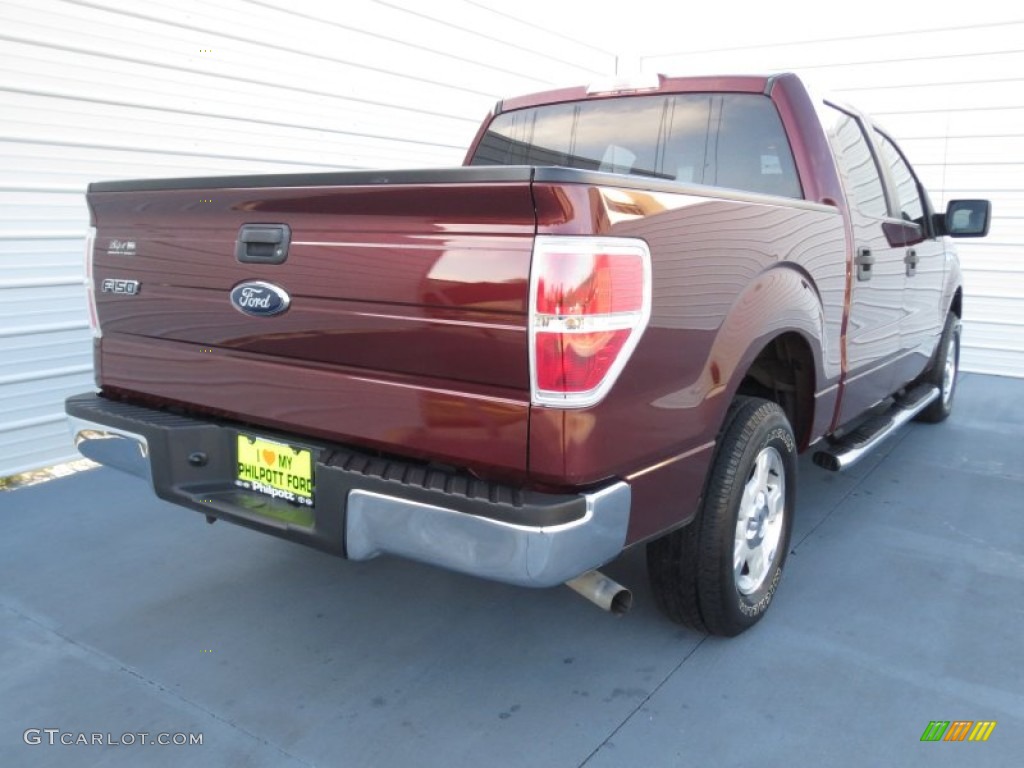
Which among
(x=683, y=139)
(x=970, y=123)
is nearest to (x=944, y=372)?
(x=683, y=139)

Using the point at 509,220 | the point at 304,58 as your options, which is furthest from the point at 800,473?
the point at 304,58

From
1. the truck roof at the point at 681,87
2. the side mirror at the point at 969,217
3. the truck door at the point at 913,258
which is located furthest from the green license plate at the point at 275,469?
the side mirror at the point at 969,217

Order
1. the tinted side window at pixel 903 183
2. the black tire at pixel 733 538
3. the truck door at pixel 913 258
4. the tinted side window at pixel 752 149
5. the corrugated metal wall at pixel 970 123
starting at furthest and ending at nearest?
the corrugated metal wall at pixel 970 123
the tinted side window at pixel 903 183
the truck door at pixel 913 258
the tinted side window at pixel 752 149
the black tire at pixel 733 538

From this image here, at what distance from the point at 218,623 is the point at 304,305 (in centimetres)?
133

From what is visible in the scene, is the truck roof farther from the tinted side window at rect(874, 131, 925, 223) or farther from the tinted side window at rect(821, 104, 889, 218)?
the tinted side window at rect(874, 131, 925, 223)

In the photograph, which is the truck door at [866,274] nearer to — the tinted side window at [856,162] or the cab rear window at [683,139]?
the tinted side window at [856,162]

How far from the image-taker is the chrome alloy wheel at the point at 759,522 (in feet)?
8.82

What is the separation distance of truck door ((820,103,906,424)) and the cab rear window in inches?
12.5

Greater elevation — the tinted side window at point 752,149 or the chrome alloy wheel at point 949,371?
the tinted side window at point 752,149

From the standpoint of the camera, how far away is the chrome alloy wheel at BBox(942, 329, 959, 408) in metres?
5.53

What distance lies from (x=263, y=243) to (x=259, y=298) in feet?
0.50

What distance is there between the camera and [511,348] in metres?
1.86

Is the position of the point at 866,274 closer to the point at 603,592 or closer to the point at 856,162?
the point at 856,162

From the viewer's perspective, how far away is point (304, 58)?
5516mm
